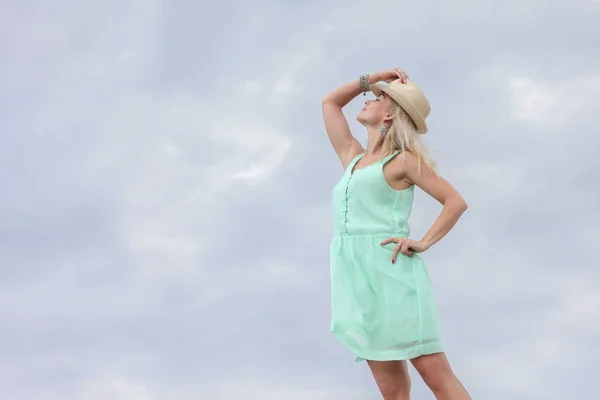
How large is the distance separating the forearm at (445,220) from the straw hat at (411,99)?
21.9 inches

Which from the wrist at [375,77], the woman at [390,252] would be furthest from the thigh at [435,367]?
the wrist at [375,77]

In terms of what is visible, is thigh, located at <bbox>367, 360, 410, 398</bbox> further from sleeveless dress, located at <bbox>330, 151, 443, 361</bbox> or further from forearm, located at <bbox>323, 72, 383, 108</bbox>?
forearm, located at <bbox>323, 72, 383, 108</bbox>

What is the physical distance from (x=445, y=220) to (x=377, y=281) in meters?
0.51

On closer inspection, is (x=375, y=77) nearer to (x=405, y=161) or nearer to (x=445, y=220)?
(x=405, y=161)

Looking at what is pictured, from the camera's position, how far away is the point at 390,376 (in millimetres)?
4805

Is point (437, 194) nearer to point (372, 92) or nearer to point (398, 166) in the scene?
point (398, 166)

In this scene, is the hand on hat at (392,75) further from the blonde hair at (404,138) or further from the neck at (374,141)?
the neck at (374,141)

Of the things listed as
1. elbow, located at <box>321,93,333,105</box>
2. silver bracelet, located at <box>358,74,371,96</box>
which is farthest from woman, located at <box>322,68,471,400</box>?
elbow, located at <box>321,93,333,105</box>

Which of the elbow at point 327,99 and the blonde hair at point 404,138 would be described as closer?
the blonde hair at point 404,138

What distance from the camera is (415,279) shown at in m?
4.72

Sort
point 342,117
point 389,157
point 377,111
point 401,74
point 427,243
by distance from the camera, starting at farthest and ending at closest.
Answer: point 342,117
point 401,74
point 377,111
point 389,157
point 427,243

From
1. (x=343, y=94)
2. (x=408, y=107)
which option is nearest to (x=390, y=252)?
(x=408, y=107)

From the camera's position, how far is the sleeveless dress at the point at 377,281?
184 inches

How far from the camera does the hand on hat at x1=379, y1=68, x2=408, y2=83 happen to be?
5211 mm
